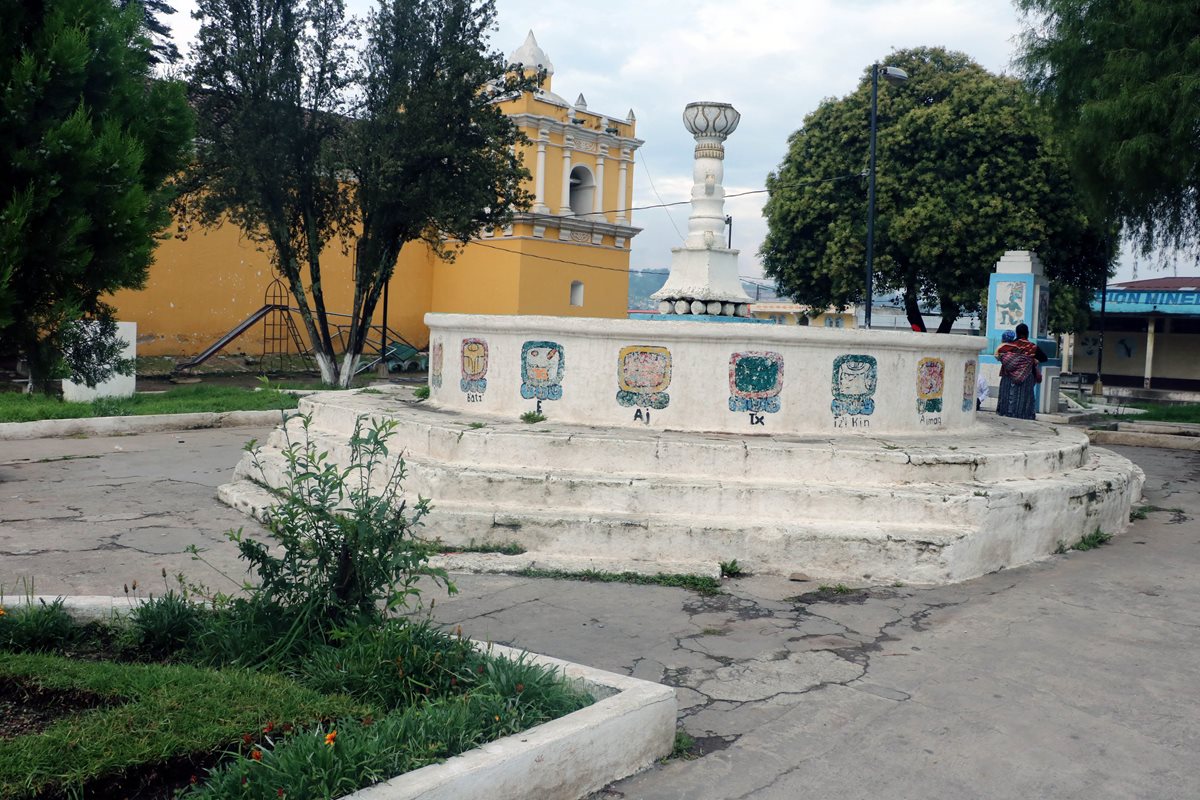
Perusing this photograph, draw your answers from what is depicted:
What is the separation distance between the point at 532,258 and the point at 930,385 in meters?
24.4

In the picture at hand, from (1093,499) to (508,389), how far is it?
4745mm

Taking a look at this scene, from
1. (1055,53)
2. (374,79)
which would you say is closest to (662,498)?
(1055,53)

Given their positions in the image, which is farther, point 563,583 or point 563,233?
point 563,233

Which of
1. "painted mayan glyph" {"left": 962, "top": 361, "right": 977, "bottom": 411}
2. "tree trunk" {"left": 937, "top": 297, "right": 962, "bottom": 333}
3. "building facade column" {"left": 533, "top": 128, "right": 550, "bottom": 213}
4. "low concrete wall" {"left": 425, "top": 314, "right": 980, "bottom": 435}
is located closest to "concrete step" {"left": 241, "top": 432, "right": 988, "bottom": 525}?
"low concrete wall" {"left": 425, "top": 314, "right": 980, "bottom": 435}

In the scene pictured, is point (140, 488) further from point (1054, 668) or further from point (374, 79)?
point (374, 79)

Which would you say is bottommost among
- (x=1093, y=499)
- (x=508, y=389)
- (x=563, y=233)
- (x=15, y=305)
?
(x=1093, y=499)

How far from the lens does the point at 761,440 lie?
22.9 ft

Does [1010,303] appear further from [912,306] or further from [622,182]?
[622,182]

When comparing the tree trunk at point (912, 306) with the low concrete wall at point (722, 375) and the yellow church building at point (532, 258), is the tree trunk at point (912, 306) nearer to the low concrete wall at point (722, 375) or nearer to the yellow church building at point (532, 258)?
the yellow church building at point (532, 258)

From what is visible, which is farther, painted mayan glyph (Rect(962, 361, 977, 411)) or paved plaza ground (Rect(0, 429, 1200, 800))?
painted mayan glyph (Rect(962, 361, 977, 411))

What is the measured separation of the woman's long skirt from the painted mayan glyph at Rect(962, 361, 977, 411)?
13.7ft

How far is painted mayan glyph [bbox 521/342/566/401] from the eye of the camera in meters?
7.79

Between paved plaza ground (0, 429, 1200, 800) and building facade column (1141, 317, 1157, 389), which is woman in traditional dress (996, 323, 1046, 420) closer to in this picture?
paved plaza ground (0, 429, 1200, 800)

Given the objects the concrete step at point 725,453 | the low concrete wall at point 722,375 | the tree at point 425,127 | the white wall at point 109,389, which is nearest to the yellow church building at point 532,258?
the tree at point 425,127
